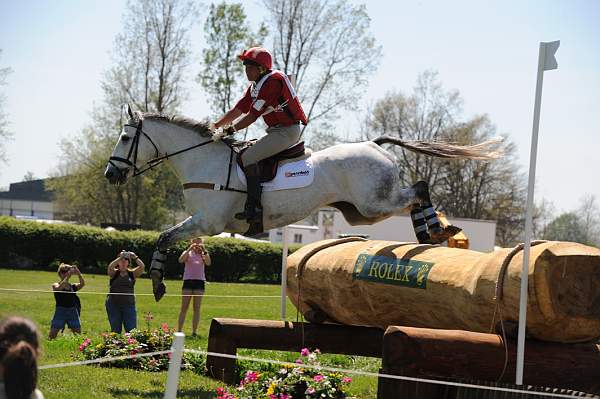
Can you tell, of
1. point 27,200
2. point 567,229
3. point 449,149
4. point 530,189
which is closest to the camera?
point 530,189

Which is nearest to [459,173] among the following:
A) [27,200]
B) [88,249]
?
[88,249]

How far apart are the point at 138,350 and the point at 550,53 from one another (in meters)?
4.68

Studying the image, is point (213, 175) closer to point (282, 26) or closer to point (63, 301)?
point (63, 301)

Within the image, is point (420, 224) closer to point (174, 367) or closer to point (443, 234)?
point (443, 234)

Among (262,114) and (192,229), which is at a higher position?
(262,114)

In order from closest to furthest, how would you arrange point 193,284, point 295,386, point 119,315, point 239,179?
1. point 295,386
2. point 239,179
3. point 119,315
4. point 193,284

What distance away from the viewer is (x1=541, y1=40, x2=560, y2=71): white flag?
5.29 meters

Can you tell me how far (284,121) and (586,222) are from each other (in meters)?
54.1

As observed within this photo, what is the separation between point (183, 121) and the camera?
751 cm

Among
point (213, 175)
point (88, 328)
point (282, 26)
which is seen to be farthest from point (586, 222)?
point (213, 175)

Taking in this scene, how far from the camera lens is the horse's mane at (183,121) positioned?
7449mm

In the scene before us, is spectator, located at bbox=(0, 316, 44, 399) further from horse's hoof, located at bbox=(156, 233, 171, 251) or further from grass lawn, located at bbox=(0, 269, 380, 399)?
horse's hoof, located at bbox=(156, 233, 171, 251)

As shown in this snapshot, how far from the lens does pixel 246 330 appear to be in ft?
23.5

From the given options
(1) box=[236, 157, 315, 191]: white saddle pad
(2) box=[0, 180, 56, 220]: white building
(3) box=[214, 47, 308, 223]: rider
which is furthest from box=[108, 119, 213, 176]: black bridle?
(2) box=[0, 180, 56, 220]: white building
